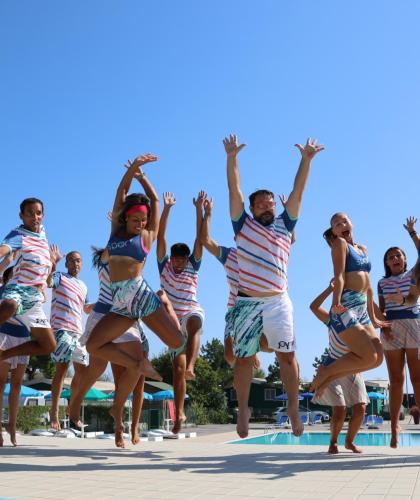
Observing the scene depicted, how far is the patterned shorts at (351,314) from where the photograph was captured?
6785mm

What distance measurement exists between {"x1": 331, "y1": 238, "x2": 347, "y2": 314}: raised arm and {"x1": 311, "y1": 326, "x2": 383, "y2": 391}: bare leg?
0.99 feet

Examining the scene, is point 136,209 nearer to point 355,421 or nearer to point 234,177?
point 234,177

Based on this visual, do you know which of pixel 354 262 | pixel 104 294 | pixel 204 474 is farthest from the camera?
pixel 104 294

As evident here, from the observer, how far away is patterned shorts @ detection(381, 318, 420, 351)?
7895 millimetres

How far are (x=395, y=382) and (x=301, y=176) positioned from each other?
324 centimetres

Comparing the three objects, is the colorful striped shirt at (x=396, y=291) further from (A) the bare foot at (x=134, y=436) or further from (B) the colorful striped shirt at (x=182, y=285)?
(A) the bare foot at (x=134, y=436)

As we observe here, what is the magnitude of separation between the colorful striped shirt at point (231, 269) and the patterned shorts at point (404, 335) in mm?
2102

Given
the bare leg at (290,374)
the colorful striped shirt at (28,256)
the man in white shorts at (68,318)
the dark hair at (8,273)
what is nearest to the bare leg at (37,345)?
the colorful striped shirt at (28,256)

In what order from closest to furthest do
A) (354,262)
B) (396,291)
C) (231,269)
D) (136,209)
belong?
(136,209), (354,262), (396,291), (231,269)

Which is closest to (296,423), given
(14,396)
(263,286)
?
(263,286)

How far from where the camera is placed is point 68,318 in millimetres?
10695

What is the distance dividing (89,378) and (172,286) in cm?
184

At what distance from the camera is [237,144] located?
671 cm

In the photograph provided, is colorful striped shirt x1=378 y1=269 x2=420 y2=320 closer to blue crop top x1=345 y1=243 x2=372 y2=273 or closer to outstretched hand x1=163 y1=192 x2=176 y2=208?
blue crop top x1=345 y1=243 x2=372 y2=273
